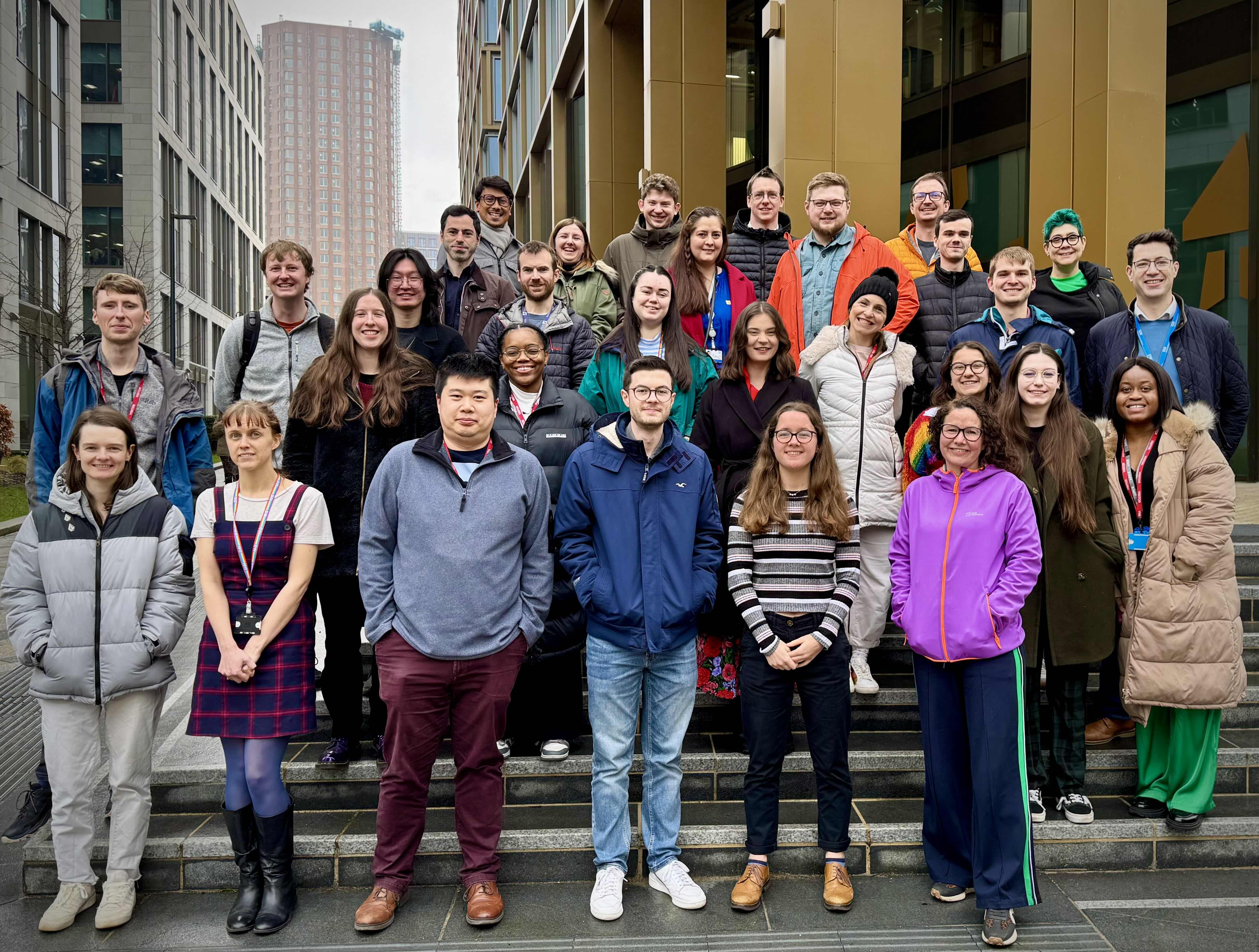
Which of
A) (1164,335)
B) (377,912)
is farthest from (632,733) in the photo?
(1164,335)

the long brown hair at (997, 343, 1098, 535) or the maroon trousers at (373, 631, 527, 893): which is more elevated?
the long brown hair at (997, 343, 1098, 535)

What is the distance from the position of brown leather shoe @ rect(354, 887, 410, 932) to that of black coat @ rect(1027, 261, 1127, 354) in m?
5.17

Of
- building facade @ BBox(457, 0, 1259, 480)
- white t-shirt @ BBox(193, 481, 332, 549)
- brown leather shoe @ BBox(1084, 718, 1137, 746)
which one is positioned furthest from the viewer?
building facade @ BBox(457, 0, 1259, 480)

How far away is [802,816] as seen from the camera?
4.59 meters

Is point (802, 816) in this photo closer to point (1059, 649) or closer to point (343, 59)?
point (1059, 649)

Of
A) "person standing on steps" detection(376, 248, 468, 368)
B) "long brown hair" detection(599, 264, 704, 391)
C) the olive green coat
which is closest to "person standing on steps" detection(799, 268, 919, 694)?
"long brown hair" detection(599, 264, 704, 391)

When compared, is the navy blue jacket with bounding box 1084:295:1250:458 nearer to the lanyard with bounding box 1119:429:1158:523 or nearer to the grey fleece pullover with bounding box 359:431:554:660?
the lanyard with bounding box 1119:429:1158:523

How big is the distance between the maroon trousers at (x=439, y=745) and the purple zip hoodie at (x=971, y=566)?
1724mm

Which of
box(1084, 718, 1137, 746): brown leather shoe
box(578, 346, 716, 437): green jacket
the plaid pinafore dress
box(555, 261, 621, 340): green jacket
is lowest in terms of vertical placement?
box(1084, 718, 1137, 746): brown leather shoe

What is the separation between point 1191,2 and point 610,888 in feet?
49.2

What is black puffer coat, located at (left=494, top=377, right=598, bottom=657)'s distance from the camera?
15.1 feet

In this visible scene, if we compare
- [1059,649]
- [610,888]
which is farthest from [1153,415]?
[610,888]

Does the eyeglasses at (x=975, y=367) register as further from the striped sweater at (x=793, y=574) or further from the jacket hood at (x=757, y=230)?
the jacket hood at (x=757, y=230)

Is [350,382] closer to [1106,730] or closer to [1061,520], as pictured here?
[1061,520]
